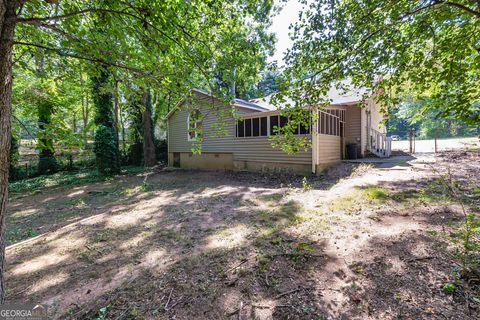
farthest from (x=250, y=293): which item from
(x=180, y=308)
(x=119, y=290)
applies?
(x=119, y=290)

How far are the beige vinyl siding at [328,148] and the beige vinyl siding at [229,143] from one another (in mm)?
667

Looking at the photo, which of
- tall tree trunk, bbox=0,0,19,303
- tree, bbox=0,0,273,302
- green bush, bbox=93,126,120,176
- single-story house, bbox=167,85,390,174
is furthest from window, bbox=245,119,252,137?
tall tree trunk, bbox=0,0,19,303

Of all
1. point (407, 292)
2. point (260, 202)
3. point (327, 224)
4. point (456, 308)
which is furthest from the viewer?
point (260, 202)

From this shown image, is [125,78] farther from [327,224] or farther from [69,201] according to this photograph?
[69,201]

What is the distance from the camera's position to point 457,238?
274cm

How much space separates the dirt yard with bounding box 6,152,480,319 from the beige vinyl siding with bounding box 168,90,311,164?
12.9ft

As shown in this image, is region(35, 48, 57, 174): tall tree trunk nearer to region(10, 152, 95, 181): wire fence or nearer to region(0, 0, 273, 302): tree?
region(0, 0, 273, 302): tree

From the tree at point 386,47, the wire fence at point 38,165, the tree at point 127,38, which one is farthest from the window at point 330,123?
the wire fence at point 38,165

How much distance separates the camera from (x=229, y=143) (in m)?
11.8

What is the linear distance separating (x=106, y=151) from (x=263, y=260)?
41.7 ft

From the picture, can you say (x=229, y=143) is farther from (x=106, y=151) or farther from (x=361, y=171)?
(x=106, y=151)

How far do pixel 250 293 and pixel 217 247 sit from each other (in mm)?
1156

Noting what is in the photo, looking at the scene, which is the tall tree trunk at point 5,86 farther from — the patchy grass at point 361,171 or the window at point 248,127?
the window at point 248,127

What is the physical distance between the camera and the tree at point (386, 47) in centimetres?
328
